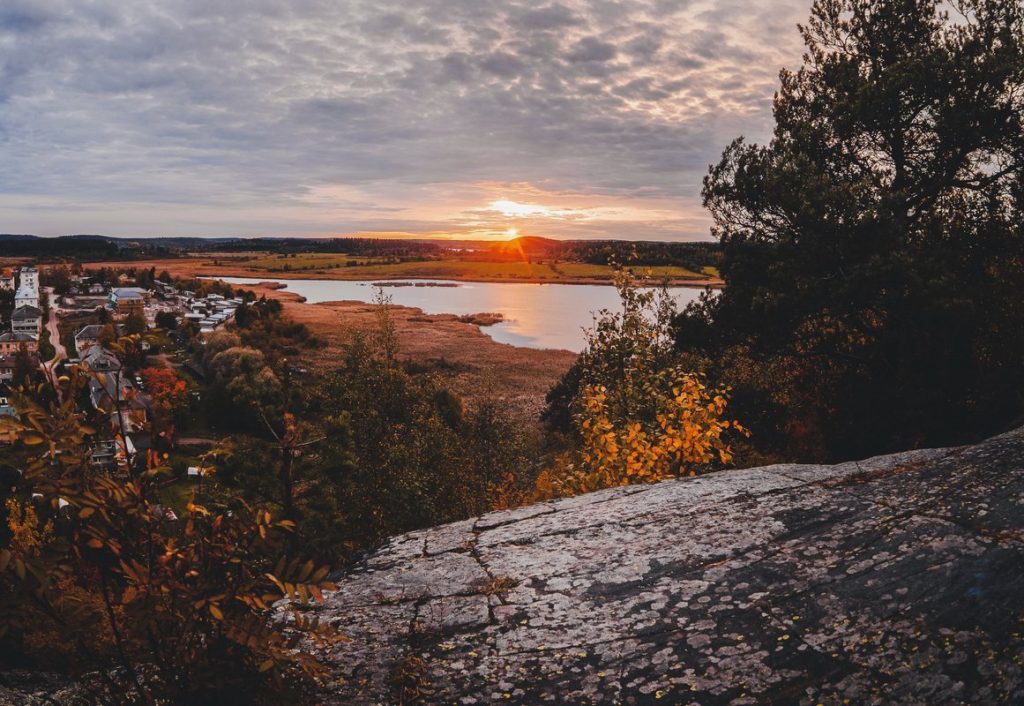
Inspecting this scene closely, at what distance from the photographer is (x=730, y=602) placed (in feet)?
16.9

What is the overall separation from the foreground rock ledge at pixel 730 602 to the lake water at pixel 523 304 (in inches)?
2876

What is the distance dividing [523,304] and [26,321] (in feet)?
350

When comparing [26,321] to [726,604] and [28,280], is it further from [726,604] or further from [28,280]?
[726,604]

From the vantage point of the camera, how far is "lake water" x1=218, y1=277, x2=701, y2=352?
10362cm

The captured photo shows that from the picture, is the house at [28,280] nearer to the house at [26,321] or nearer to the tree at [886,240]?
the house at [26,321]

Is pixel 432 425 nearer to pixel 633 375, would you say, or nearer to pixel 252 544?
pixel 633 375

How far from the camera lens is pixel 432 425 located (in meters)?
26.7

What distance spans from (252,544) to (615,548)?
12.7 ft

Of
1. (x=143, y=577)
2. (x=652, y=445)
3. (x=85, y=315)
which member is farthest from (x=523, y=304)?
(x=143, y=577)

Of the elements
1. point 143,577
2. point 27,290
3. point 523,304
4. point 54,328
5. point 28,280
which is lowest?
point 54,328

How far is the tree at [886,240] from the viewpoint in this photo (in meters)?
15.2

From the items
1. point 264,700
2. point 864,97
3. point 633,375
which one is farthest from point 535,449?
point 264,700

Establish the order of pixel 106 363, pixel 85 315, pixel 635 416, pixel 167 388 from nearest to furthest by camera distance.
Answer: pixel 106 363, pixel 635 416, pixel 167 388, pixel 85 315

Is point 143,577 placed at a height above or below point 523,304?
below
